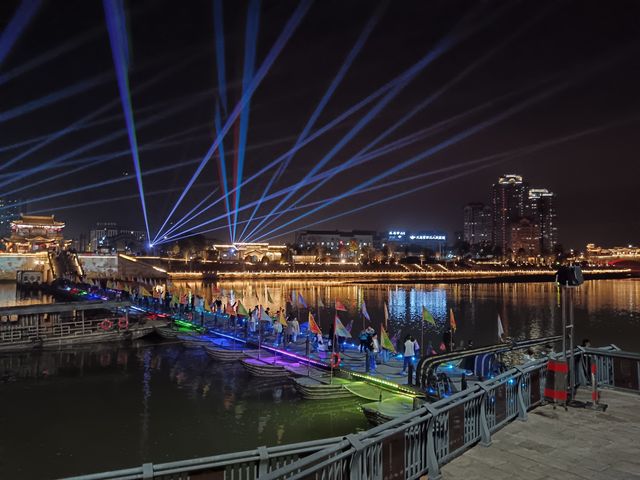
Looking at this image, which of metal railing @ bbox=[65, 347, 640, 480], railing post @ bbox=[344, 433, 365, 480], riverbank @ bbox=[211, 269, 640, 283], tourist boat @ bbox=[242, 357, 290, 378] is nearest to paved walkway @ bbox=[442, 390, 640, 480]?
metal railing @ bbox=[65, 347, 640, 480]

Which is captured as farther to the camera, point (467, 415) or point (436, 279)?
point (436, 279)

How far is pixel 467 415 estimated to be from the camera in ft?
29.6

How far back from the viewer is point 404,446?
777cm

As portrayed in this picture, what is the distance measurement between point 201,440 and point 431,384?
8.48 metres

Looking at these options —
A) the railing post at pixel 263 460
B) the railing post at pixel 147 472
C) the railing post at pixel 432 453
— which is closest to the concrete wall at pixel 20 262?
the railing post at pixel 147 472

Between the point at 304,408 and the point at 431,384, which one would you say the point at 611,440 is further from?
the point at 304,408

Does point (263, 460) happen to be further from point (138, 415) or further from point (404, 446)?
point (138, 415)

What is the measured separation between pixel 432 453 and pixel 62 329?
35.8 metres

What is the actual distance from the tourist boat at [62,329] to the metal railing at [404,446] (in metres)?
31.5

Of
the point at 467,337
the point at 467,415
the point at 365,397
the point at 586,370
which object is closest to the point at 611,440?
the point at 467,415

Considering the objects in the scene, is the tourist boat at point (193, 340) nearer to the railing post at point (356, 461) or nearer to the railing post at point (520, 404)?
the railing post at point (520, 404)

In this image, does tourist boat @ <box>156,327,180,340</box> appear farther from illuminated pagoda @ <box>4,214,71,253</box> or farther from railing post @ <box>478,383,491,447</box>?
illuminated pagoda @ <box>4,214,71,253</box>

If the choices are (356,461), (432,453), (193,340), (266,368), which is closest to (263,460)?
(356,461)

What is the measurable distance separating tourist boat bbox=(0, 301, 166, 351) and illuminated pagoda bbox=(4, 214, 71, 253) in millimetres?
85827
